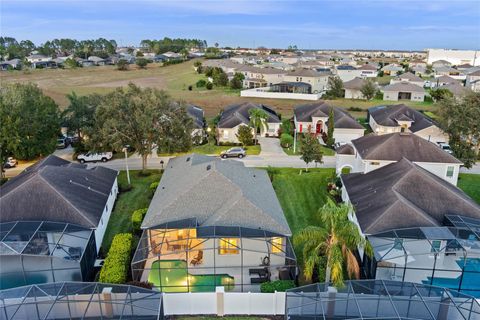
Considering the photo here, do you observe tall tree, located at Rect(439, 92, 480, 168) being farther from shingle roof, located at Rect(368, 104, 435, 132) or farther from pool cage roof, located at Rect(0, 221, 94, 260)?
pool cage roof, located at Rect(0, 221, 94, 260)

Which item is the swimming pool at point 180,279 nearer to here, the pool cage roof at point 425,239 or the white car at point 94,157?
the pool cage roof at point 425,239

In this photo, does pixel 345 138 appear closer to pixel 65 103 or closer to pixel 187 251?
pixel 187 251

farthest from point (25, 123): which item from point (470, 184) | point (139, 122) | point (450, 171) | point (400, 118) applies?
point (400, 118)

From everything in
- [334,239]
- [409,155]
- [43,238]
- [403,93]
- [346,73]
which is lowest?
[43,238]

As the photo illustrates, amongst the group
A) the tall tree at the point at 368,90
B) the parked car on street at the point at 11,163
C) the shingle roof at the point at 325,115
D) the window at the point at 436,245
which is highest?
the tall tree at the point at 368,90

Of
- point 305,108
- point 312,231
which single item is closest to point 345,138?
point 305,108

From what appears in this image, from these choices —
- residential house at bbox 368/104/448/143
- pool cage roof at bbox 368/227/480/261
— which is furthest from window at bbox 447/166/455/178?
residential house at bbox 368/104/448/143

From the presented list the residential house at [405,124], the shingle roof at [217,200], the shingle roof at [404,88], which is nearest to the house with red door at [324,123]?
the residential house at [405,124]

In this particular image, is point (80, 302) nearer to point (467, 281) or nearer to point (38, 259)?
point (38, 259)
